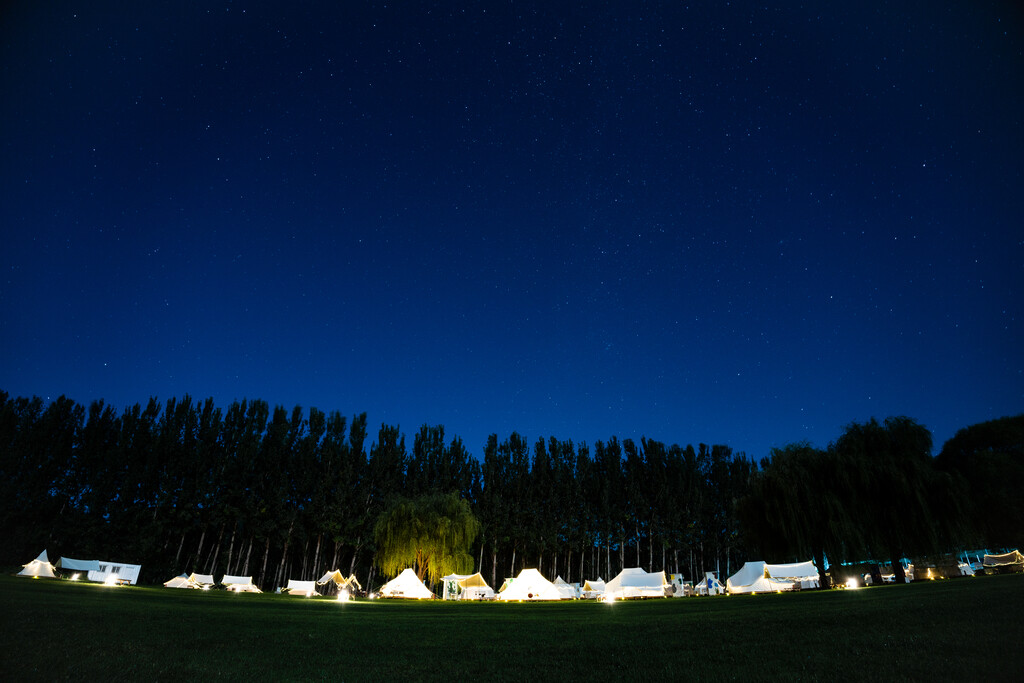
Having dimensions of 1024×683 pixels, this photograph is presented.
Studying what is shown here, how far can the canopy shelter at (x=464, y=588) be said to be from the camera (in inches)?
1855

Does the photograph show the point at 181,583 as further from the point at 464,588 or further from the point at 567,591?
the point at 567,591

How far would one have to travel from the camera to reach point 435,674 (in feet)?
31.9

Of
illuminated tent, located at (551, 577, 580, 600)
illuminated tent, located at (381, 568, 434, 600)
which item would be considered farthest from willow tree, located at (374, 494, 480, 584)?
illuminated tent, located at (551, 577, 580, 600)

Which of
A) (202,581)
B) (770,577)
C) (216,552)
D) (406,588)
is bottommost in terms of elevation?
(202,581)

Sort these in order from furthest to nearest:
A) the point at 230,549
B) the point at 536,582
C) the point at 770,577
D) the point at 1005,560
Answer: the point at 230,549, the point at 1005,560, the point at 536,582, the point at 770,577

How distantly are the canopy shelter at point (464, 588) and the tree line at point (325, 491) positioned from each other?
8.80 metres

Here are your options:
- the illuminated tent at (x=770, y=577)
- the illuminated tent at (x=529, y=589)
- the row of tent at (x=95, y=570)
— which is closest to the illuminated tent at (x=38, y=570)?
the row of tent at (x=95, y=570)

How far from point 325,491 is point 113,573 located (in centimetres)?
2147

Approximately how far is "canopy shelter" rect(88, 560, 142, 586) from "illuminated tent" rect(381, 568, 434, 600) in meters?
22.4

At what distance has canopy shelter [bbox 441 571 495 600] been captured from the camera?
1855 inches

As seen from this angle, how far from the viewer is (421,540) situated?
158ft

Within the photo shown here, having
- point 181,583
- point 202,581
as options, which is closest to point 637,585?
point 202,581

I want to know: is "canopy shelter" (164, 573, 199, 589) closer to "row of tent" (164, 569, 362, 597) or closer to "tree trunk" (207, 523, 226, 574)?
"row of tent" (164, 569, 362, 597)

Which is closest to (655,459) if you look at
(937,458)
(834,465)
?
(937,458)
